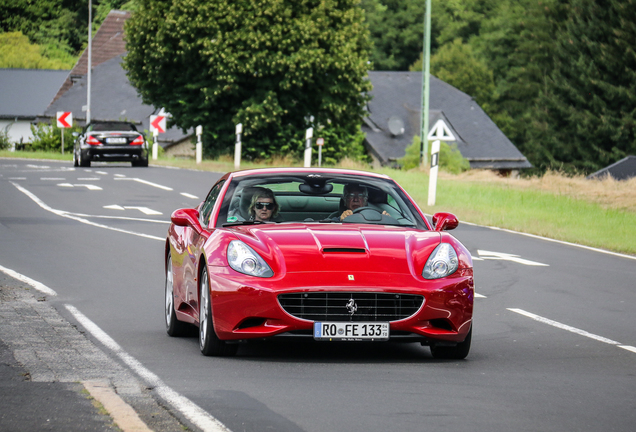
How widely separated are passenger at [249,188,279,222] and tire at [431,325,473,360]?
1.61m

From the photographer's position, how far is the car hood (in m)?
7.58

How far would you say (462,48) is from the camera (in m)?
93.6

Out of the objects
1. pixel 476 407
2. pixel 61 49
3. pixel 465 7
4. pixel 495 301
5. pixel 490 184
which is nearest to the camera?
pixel 476 407

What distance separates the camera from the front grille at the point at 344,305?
7543mm

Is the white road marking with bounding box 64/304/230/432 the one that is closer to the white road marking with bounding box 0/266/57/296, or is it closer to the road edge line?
the road edge line

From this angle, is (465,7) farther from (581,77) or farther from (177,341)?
(177,341)

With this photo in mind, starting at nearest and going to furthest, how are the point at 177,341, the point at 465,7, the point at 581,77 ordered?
the point at 177,341 < the point at 581,77 < the point at 465,7

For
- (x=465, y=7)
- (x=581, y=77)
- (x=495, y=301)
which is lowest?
(x=495, y=301)

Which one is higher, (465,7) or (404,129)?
(465,7)

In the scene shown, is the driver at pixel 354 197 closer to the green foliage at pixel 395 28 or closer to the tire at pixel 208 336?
the tire at pixel 208 336

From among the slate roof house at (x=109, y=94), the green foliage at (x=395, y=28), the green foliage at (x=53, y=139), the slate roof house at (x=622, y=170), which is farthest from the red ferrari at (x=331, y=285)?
the green foliage at (x=395, y=28)

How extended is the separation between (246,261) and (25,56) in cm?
11246

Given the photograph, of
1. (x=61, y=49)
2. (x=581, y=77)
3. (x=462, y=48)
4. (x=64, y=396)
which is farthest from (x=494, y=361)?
(x=61, y=49)

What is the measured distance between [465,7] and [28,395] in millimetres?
99090
